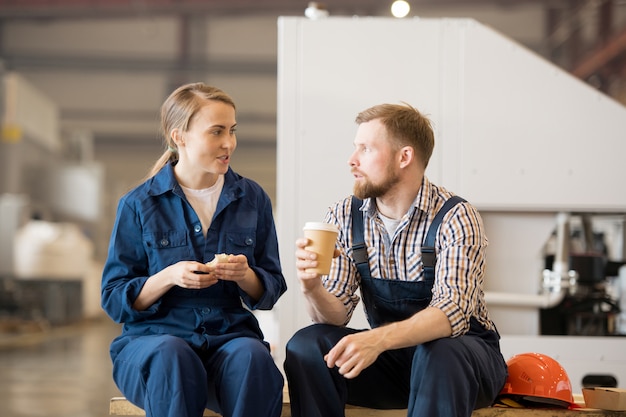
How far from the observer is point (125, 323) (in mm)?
2316

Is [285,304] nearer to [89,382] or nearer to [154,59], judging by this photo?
[89,382]

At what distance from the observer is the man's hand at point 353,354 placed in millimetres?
1998

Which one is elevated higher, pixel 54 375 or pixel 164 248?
pixel 164 248

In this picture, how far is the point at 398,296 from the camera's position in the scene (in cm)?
232

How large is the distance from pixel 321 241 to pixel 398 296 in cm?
42

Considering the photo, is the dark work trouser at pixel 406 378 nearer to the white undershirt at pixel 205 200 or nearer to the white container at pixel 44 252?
the white undershirt at pixel 205 200

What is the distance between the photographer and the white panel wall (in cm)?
362

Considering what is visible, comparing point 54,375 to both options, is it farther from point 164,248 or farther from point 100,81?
point 100,81

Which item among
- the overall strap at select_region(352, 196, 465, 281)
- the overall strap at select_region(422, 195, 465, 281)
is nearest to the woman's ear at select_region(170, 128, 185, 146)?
the overall strap at select_region(352, 196, 465, 281)

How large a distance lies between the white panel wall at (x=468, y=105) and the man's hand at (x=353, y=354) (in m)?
1.63

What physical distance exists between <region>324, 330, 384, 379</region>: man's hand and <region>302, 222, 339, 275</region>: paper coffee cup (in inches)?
7.3

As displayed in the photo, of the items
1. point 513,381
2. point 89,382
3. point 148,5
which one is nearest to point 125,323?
point 513,381

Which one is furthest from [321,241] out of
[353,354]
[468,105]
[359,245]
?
[468,105]

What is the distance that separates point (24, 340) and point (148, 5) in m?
4.22
